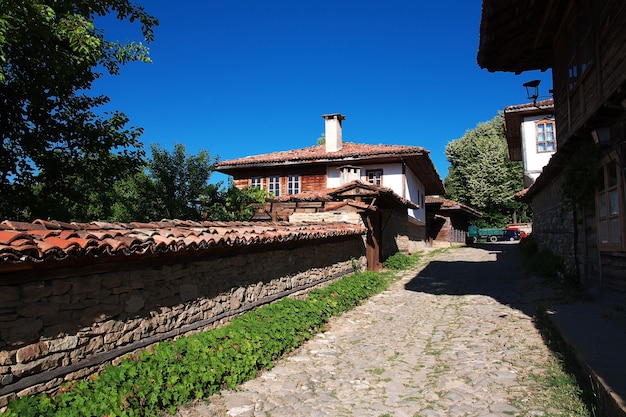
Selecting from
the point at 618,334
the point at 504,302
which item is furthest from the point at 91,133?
the point at 618,334

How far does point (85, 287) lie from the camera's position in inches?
156

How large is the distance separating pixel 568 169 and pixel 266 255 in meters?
6.00

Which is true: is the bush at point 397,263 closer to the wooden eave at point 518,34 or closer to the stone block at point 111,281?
the wooden eave at point 518,34

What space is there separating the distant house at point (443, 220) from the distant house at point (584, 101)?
18794 millimetres

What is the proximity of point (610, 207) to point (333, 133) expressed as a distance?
16.1 m

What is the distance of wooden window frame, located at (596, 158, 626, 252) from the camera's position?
20.8 ft

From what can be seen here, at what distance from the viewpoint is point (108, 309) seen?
4.20 m

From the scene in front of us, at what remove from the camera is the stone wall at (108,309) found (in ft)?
11.1

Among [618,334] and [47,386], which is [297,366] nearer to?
[47,386]

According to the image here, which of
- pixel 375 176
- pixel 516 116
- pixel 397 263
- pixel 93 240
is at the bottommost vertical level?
pixel 397 263

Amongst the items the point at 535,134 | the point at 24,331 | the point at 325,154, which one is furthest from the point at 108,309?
the point at 535,134

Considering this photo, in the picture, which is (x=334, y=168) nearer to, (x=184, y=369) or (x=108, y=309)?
(x=184, y=369)

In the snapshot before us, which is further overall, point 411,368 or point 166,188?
point 166,188

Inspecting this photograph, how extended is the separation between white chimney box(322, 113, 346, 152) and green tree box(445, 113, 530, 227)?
2104cm
